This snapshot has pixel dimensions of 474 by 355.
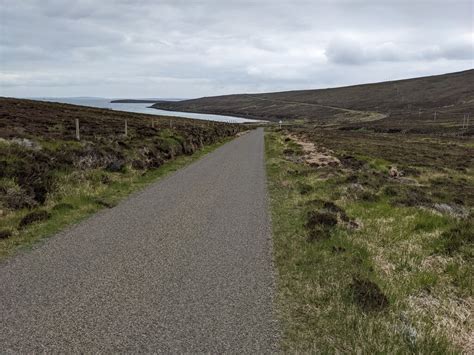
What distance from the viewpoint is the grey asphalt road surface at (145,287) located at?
4938 mm

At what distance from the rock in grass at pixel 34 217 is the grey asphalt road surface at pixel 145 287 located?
108 cm

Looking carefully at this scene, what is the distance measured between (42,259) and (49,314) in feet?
8.25

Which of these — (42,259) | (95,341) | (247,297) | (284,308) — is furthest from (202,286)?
(42,259)

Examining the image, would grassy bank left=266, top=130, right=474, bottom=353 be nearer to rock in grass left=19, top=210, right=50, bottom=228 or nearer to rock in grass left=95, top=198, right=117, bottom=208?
rock in grass left=95, top=198, right=117, bottom=208

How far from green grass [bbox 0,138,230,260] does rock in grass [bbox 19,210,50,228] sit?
0.14 metres

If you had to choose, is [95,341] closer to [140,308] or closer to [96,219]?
[140,308]

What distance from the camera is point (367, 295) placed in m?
6.14

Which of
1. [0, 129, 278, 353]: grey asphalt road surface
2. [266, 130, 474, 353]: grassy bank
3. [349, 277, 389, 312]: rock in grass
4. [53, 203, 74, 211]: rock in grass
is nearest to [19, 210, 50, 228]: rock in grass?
[53, 203, 74, 211]: rock in grass

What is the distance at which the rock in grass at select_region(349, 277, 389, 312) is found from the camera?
19.2 feet

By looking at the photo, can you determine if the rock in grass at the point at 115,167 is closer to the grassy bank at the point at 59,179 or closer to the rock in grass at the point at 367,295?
the grassy bank at the point at 59,179

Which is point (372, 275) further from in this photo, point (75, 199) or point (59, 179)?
point (59, 179)

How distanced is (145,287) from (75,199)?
24.7ft

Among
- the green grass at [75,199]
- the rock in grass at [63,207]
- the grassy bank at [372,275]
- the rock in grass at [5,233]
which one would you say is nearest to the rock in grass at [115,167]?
the green grass at [75,199]

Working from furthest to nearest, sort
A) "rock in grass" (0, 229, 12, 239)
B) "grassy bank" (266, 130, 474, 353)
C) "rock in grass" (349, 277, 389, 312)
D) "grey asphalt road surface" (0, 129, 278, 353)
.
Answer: "rock in grass" (0, 229, 12, 239), "rock in grass" (349, 277, 389, 312), "grassy bank" (266, 130, 474, 353), "grey asphalt road surface" (0, 129, 278, 353)
